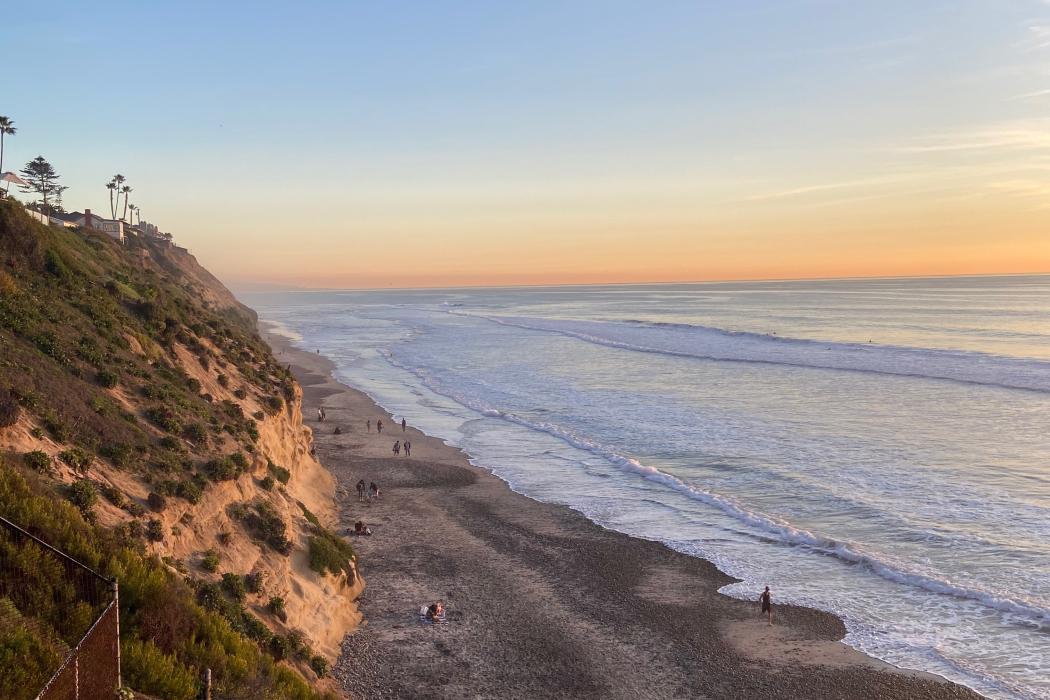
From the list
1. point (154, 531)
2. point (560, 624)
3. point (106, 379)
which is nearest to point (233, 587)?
point (154, 531)

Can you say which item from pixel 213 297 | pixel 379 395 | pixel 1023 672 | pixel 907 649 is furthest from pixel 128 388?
pixel 213 297

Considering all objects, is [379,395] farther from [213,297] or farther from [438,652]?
[438,652]

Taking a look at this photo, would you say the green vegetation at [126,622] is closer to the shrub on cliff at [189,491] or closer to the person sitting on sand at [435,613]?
the shrub on cliff at [189,491]

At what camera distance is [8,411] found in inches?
596

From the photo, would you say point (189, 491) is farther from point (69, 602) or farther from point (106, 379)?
point (69, 602)

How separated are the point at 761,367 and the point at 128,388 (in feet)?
216

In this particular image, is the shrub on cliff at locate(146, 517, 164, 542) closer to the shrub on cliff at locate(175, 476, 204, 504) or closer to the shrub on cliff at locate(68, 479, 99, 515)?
the shrub on cliff at locate(68, 479, 99, 515)

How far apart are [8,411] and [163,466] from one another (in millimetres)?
4240

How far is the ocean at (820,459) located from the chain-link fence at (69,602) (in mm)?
19293

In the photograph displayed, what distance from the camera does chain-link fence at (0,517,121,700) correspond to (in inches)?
360

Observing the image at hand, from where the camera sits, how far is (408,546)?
27.0m

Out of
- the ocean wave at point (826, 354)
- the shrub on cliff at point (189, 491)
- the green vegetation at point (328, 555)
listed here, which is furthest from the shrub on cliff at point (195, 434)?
the ocean wave at point (826, 354)

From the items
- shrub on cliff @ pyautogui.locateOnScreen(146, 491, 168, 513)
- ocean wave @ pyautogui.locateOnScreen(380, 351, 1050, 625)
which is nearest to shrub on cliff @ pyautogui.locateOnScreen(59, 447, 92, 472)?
shrub on cliff @ pyautogui.locateOnScreen(146, 491, 168, 513)

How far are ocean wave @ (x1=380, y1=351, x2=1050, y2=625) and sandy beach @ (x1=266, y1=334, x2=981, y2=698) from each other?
14.6 ft
